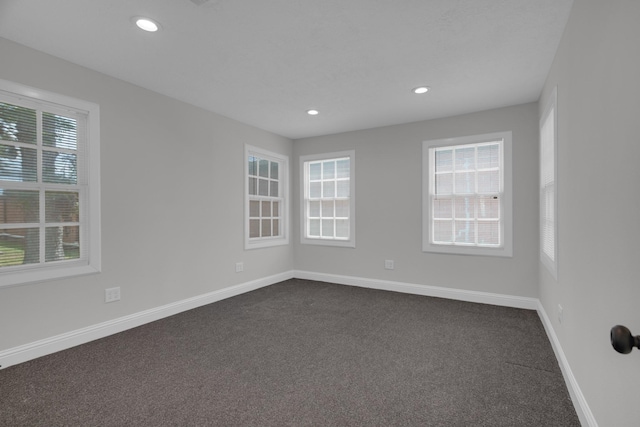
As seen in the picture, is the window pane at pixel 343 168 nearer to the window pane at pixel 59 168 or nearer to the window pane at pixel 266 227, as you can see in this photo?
the window pane at pixel 266 227

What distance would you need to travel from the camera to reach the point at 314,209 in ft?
18.2

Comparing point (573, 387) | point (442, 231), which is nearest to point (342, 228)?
point (442, 231)

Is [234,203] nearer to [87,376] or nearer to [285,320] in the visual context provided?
[285,320]

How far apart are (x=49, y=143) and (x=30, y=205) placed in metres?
0.56

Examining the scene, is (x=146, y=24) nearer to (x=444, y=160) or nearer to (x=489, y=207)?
(x=444, y=160)

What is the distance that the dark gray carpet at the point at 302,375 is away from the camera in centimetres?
181

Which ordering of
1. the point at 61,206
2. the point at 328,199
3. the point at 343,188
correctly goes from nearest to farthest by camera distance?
the point at 61,206 → the point at 343,188 → the point at 328,199

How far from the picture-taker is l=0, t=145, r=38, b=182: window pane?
2.43m

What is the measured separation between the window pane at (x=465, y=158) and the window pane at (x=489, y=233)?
79 cm

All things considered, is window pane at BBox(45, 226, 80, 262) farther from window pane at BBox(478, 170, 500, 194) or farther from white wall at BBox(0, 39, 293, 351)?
window pane at BBox(478, 170, 500, 194)

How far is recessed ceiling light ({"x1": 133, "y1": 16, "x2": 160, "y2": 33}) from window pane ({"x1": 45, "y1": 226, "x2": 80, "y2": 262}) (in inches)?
73.9

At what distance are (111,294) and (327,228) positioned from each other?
328cm

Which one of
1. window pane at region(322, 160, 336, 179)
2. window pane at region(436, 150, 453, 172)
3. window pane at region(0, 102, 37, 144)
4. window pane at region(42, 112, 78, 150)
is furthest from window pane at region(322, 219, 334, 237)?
window pane at region(0, 102, 37, 144)

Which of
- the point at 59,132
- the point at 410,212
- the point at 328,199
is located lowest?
the point at 410,212
